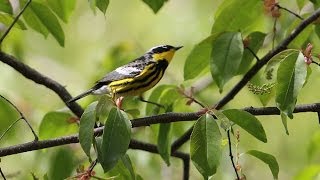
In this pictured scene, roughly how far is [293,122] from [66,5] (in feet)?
11.8

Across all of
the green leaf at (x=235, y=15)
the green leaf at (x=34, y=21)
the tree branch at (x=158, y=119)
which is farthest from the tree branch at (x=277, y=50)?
the green leaf at (x=34, y=21)

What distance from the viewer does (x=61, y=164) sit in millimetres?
2828

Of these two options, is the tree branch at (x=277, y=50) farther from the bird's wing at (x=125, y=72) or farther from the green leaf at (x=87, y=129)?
the green leaf at (x=87, y=129)

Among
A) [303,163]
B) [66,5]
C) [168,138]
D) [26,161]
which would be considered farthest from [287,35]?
[303,163]

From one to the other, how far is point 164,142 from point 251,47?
442mm

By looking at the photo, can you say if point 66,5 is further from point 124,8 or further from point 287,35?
point 124,8

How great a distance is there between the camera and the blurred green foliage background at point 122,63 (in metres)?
3.23

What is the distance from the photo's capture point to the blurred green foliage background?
3.23 meters

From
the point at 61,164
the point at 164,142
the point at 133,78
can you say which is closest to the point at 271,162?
the point at 164,142

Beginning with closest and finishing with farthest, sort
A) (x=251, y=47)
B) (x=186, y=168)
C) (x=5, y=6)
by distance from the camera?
(x=5, y=6) → (x=251, y=47) → (x=186, y=168)

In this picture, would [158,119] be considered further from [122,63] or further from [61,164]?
[122,63]

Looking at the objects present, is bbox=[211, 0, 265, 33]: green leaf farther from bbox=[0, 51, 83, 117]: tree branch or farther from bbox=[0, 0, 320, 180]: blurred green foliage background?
bbox=[0, 51, 83, 117]: tree branch

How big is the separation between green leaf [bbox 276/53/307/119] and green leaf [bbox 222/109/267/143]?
9 centimetres

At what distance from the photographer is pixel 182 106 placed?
266 cm
